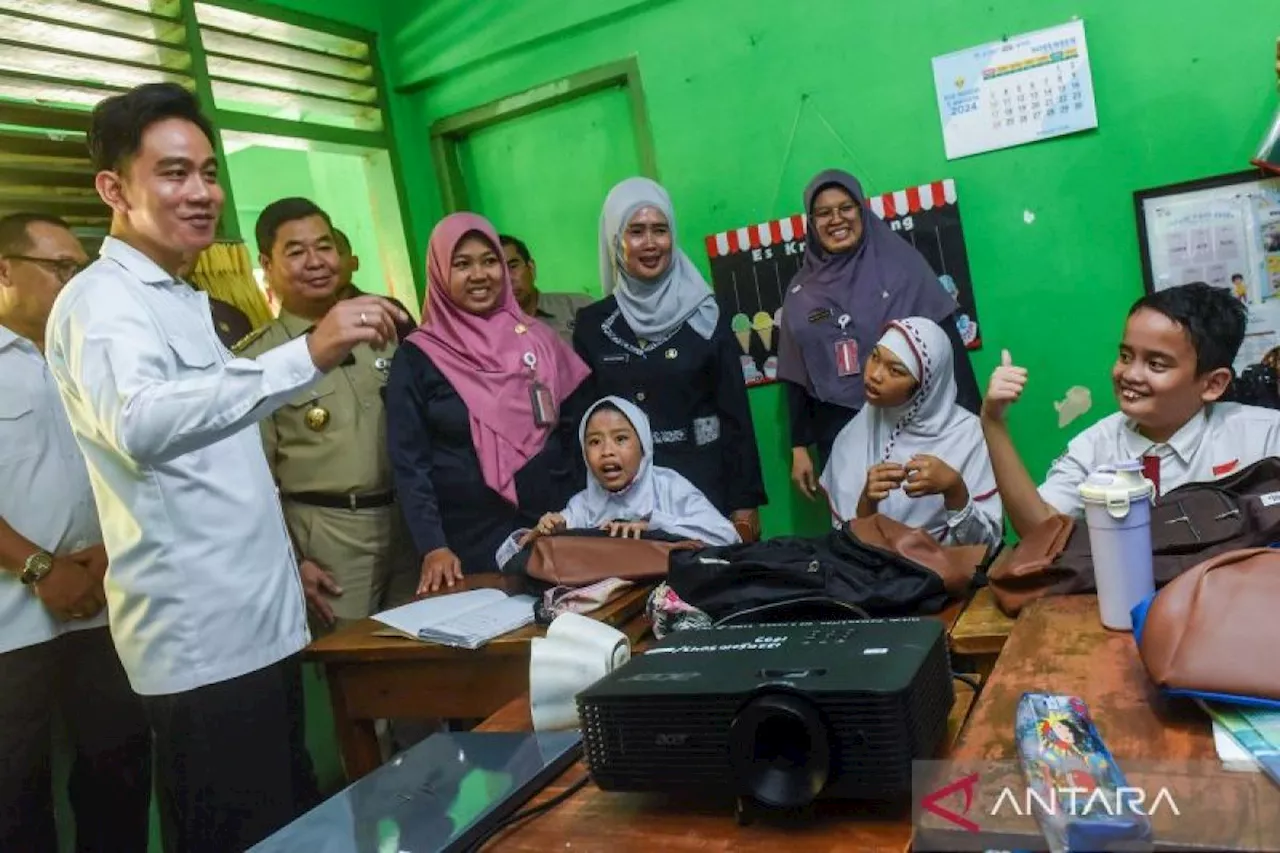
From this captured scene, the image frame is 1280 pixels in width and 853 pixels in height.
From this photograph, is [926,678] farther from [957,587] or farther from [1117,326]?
[1117,326]

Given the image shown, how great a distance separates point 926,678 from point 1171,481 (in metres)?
1.00

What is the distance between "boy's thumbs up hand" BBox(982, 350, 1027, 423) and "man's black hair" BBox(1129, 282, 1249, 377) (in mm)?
361

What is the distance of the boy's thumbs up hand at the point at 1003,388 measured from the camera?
1488 millimetres

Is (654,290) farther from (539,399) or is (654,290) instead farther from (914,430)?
(914,430)

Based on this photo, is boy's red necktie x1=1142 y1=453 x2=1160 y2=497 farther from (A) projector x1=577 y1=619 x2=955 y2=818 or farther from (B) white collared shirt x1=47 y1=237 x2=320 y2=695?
(B) white collared shirt x1=47 y1=237 x2=320 y2=695

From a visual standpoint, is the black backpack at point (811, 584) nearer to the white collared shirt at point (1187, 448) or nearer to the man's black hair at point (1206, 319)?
the white collared shirt at point (1187, 448)

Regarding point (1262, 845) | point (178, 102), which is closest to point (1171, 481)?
point (1262, 845)

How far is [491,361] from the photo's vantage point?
240cm

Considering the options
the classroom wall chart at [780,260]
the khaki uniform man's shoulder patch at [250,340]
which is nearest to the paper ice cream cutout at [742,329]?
the classroom wall chart at [780,260]

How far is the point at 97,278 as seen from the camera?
4.90 feet

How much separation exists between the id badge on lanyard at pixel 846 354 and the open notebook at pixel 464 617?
46.0 inches

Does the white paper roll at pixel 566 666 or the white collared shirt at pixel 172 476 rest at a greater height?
the white collared shirt at pixel 172 476

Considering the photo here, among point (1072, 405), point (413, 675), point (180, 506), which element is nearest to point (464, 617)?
point (413, 675)

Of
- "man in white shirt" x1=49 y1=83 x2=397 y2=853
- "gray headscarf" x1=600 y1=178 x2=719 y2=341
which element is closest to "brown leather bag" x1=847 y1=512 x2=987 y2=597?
"man in white shirt" x1=49 y1=83 x2=397 y2=853
